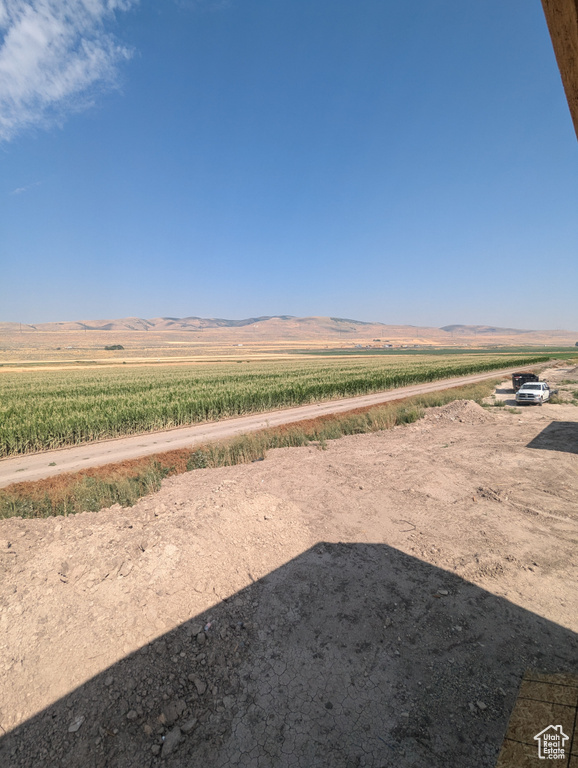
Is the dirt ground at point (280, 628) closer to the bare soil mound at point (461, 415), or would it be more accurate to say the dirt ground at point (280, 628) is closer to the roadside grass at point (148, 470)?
the roadside grass at point (148, 470)

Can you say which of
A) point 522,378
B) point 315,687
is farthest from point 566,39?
point 522,378

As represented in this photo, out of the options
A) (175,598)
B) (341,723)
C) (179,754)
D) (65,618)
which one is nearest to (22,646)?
(65,618)

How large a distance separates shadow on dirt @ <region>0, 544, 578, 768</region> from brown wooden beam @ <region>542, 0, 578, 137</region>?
482cm

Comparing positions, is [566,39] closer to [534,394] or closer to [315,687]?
[315,687]

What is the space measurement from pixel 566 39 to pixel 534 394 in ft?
85.3

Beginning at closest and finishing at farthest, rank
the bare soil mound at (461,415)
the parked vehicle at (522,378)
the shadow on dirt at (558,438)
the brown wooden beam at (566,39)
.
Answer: the brown wooden beam at (566,39), the shadow on dirt at (558,438), the bare soil mound at (461,415), the parked vehicle at (522,378)

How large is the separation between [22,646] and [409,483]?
8335 mm

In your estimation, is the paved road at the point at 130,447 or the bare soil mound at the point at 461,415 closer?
the paved road at the point at 130,447

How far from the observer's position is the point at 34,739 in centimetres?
338

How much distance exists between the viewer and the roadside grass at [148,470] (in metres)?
9.09

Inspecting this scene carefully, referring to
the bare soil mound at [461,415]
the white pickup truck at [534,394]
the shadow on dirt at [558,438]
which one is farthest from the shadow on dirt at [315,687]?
the white pickup truck at [534,394]

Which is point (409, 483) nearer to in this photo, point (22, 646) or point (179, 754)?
point (179, 754)

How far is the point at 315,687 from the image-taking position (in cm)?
375

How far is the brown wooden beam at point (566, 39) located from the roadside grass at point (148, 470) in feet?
32.0
